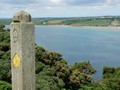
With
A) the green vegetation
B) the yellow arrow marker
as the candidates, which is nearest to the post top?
the yellow arrow marker

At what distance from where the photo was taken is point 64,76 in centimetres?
2256

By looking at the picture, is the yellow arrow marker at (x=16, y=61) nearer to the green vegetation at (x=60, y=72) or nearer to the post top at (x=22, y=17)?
the post top at (x=22, y=17)

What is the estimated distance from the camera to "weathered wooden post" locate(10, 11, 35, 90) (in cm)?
376

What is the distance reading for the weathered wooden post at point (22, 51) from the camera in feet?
12.3

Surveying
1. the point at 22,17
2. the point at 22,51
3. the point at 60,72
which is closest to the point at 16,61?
the point at 22,51

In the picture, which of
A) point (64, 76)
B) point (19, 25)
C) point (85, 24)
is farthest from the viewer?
point (85, 24)

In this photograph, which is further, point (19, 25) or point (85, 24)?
point (85, 24)

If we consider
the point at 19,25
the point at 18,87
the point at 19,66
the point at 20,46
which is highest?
the point at 19,25

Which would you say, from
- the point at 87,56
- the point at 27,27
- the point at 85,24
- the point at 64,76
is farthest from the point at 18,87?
the point at 85,24

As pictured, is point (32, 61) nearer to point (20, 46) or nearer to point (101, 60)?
point (20, 46)

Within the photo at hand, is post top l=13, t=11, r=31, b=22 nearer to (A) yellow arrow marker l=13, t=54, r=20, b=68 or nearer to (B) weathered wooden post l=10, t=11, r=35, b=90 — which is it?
(B) weathered wooden post l=10, t=11, r=35, b=90

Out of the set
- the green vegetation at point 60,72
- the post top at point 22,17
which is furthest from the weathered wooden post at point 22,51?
the green vegetation at point 60,72

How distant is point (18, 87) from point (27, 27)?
73 centimetres

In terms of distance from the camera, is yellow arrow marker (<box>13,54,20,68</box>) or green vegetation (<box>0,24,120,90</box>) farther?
green vegetation (<box>0,24,120,90</box>)
